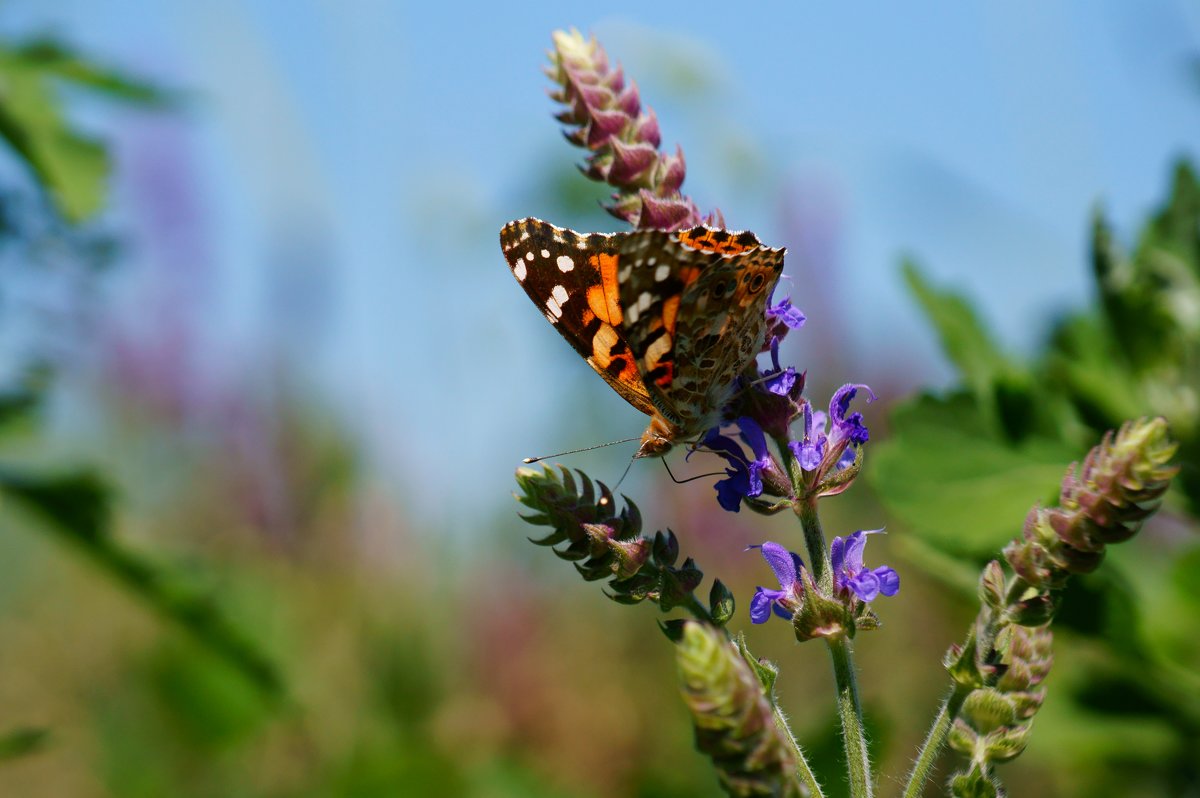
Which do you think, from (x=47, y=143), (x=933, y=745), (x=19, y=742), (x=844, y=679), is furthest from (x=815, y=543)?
(x=47, y=143)

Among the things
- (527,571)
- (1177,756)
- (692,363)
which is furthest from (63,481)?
(527,571)

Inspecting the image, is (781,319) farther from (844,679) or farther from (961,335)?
(961,335)

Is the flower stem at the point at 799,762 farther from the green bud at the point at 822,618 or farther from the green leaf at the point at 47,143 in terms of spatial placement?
the green leaf at the point at 47,143

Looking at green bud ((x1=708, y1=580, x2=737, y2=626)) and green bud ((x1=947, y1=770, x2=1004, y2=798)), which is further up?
green bud ((x1=708, y1=580, x2=737, y2=626))

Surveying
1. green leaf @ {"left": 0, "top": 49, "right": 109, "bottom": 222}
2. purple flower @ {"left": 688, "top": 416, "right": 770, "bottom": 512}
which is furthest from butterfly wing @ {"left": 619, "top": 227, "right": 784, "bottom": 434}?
green leaf @ {"left": 0, "top": 49, "right": 109, "bottom": 222}

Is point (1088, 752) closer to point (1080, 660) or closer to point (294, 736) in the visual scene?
point (1080, 660)

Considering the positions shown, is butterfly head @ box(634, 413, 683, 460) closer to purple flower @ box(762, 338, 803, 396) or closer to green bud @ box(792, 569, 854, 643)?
purple flower @ box(762, 338, 803, 396)
